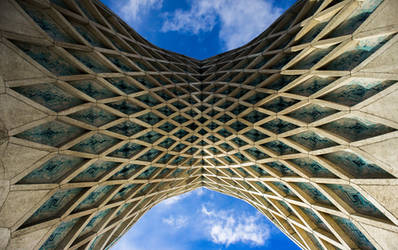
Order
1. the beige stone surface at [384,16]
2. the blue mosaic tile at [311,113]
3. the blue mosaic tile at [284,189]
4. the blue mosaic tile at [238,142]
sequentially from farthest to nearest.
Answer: the blue mosaic tile at [238,142] → the blue mosaic tile at [284,189] → the blue mosaic tile at [311,113] → the beige stone surface at [384,16]

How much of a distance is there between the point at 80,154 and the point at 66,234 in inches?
208

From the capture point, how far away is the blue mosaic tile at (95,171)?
1113 centimetres

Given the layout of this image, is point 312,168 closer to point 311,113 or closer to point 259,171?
point 311,113

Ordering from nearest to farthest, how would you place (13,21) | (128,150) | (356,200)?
(13,21)
(356,200)
(128,150)

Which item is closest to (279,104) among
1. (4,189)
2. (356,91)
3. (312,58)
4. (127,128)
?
(312,58)

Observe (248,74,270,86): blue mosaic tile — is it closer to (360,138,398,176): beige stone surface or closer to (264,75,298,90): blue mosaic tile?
(264,75,298,90): blue mosaic tile

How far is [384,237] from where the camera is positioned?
8258mm

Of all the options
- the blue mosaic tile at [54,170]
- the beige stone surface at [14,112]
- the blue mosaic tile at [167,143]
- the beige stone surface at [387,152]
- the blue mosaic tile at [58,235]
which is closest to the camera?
the beige stone surface at [14,112]

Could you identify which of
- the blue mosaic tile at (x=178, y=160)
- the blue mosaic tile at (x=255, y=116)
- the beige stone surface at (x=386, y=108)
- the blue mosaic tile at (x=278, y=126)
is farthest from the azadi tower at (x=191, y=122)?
the blue mosaic tile at (x=178, y=160)

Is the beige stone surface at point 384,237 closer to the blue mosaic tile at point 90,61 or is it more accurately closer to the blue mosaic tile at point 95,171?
the blue mosaic tile at point 95,171

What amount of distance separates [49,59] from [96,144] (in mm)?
5314

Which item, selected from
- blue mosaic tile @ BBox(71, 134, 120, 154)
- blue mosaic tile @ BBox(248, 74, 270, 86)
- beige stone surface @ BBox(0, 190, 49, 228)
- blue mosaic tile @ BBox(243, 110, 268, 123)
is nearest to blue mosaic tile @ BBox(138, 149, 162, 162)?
blue mosaic tile @ BBox(71, 134, 120, 154)

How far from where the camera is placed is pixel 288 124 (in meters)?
12.7

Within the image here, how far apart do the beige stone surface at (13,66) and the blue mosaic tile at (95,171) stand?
603cm
